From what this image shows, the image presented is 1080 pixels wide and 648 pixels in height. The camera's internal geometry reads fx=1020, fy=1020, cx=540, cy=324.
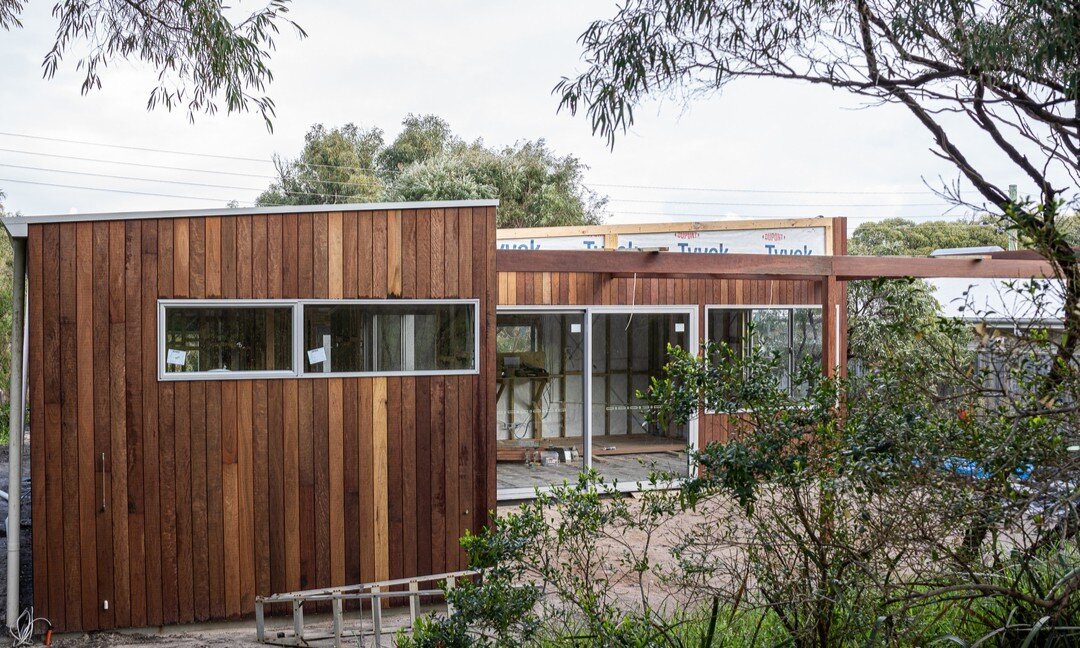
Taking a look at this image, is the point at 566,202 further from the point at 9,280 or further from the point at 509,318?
the point at 509,318

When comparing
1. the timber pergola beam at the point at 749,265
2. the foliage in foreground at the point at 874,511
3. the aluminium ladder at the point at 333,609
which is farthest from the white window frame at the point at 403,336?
the foliage in foreground at the point at 874,511

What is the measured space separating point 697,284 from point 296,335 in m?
5.60

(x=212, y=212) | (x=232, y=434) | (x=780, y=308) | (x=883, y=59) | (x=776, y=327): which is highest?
(x=883, y=59)

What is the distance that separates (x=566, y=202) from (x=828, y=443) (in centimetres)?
2333

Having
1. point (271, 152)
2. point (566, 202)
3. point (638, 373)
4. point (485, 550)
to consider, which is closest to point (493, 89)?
point (271, 152)

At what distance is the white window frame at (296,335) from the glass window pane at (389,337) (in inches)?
0.9

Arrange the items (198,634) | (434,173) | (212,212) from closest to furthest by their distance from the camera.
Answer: (198,634), (212,212), (434,173)

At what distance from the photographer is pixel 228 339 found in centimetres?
679

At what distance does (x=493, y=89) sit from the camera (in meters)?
41.1

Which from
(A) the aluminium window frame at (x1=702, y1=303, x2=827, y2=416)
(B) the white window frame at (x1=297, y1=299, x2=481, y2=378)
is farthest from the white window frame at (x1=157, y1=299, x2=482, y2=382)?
(A) the aluminium window frame at (x1=702, y1=303, x2=827, y2=416)

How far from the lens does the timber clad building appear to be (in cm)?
646

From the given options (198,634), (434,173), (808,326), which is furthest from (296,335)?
(434,173)

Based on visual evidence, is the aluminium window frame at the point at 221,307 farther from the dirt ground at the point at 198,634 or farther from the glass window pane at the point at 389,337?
the dirt ground at the point at 198,634

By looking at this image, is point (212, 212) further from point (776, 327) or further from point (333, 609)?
point (776, 327)
